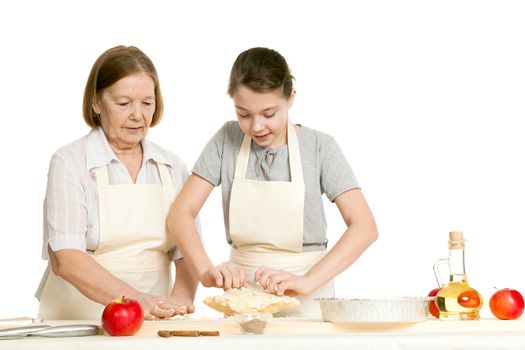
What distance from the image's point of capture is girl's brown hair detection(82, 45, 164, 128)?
282 cm

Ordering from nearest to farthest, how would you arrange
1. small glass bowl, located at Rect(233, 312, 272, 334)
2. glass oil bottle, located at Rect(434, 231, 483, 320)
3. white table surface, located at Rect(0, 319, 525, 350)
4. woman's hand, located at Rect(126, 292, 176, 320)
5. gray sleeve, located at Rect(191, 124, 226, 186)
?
white table surface, located at Rect(0, 319, 525, 350)
small glass bowl, located at Rect(233, 312, 272, 334)
glass oil bottle, located at Rect(434, 231, 483, 320)
woman's hand, located at Rect(126, 292, 176, 320)
gray sleeve, located at Rect(191, 124, 226, 186)

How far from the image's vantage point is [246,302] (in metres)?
2.08

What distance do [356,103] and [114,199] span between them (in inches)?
70.2

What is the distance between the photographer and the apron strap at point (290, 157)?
9.28 ft

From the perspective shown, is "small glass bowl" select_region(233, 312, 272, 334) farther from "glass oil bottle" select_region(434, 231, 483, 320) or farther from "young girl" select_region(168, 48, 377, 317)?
"young girl" select_region(168, 48, 377, 317)

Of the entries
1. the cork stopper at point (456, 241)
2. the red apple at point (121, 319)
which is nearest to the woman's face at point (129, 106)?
the red apple at point (121, 319)

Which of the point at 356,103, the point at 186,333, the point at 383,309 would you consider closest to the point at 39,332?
the point at 186,333

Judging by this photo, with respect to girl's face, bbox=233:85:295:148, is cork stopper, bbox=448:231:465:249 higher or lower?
lower

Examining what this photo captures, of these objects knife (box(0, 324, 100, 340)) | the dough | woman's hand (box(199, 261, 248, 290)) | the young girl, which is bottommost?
knife (box(0, 324, 100, 340))

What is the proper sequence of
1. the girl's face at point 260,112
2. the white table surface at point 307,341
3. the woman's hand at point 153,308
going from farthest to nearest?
the girl's face at point 260,112 → the woman's hand at point 153,308 → the white table surface at point 307,341

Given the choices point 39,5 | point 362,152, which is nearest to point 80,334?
point 362,152

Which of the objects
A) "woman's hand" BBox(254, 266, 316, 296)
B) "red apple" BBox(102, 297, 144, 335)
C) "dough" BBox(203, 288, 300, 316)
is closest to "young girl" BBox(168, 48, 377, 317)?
"woman's hand" BBox(254, 266, 316, 296)

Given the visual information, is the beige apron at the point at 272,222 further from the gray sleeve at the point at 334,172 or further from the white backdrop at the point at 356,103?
the white backdrop at the point at 356,103

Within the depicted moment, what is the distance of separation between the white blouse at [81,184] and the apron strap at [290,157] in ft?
0.84
